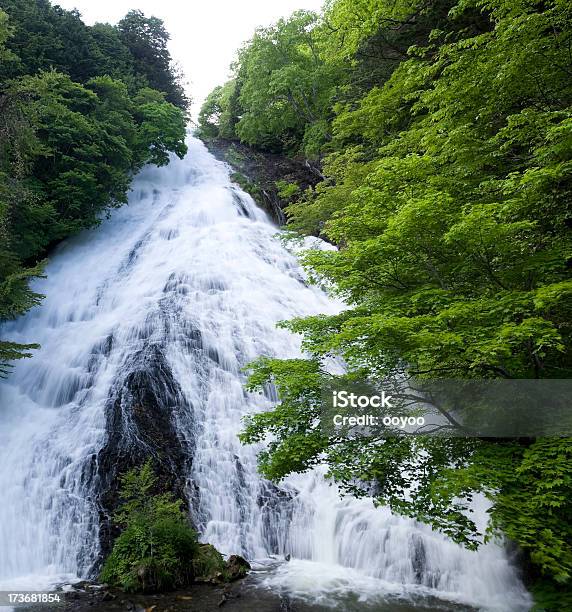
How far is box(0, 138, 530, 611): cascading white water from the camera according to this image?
658 cm

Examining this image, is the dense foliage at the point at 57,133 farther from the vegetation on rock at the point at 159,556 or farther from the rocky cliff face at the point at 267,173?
the vegetation on rock at the point at 159,556

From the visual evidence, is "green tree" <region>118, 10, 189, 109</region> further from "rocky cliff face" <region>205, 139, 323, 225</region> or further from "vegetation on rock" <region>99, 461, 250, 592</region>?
"vegetation on rock" <region>99, 461, 250, 592</region>

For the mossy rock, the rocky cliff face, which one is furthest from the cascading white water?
the rocky cliff face

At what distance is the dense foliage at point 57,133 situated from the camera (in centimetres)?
1081

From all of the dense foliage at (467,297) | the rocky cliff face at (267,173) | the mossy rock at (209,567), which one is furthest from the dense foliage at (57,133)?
the dense foliage at (467,297)

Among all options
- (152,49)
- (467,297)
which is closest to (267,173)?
(152,49)

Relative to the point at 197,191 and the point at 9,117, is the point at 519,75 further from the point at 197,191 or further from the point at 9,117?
the point at 197,191

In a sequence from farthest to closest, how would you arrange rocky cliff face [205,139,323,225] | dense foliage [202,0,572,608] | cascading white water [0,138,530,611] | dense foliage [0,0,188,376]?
1. rocky cliff face [205,139,323,225]
2. dense foliage [0,0,188,376]
3. cascading white water [0,138,530,611]
4. dense foliage [202,0,572,608]

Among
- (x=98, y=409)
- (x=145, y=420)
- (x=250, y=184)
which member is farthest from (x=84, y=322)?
(x=250, y=184)

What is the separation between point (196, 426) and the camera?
907cm

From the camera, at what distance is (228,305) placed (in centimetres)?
1266

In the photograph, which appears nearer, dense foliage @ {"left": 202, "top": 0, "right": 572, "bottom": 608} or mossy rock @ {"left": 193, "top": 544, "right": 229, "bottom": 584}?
dense foliage @ {"left": 202, "top": 0, "right": 572, "bottom": 608}

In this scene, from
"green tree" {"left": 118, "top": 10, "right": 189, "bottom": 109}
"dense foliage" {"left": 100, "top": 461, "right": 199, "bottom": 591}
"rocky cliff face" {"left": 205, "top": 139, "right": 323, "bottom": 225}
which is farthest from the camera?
"green tree" {"left": 118, "top": 10, "right": 189, "bottom": 109}

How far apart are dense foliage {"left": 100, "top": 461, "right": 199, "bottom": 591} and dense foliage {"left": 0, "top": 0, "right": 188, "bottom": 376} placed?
191 inches
